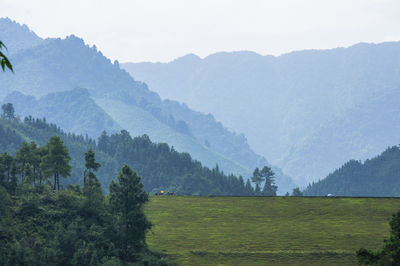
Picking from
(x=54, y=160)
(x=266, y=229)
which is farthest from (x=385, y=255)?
(x=54, y=160)

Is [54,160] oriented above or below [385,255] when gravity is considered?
above

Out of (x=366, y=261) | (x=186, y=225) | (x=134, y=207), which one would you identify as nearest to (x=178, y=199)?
(x=186, y=225)

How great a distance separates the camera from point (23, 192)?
98625 millimetres

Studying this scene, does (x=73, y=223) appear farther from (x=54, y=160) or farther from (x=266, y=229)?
(x=266, y=229)

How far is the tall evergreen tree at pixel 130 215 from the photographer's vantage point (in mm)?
89625

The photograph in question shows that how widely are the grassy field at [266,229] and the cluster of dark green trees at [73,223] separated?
7157 millimetres

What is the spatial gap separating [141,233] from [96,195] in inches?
506

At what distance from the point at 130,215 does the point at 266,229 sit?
2918 centimetres

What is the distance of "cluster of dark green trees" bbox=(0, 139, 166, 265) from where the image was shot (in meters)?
83.4

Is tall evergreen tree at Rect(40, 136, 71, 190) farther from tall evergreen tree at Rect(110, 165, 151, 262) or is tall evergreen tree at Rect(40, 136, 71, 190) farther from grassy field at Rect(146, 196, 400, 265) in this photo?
grassy field at Rect(146, 196, 400, 265)

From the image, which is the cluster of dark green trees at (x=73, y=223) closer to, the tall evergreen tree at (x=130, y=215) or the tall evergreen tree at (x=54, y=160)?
the tall evergreen tree at (x=130, y=215)

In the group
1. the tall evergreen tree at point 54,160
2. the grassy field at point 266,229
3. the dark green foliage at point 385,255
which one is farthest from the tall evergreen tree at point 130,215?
the dark green foliage at point 385,255

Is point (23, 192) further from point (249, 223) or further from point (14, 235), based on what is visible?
point (249, 223)

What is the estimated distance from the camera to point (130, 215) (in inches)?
3531
